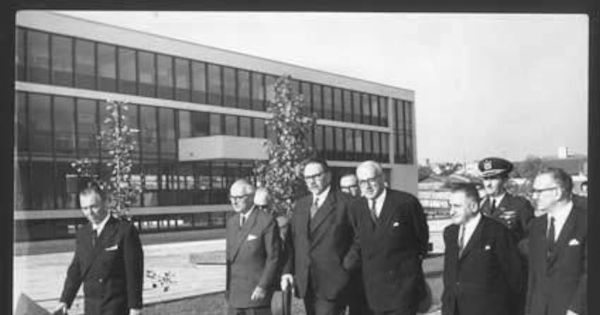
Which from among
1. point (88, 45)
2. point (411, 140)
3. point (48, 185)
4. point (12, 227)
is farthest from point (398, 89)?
point (12, 227)

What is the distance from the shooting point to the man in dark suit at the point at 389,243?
135 inches

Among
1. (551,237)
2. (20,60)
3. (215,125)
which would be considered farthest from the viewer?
(551,237)

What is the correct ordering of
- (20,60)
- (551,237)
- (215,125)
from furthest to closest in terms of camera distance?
(551,237)
(215,125)
(20,60)

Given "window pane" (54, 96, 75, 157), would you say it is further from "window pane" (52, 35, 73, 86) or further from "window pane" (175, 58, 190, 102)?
"window pane" (175, 58, 190, 102)

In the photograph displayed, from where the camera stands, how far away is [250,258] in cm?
345

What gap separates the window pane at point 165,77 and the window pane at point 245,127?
1.23ft

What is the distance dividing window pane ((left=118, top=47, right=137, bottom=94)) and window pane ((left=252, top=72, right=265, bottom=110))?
592mm

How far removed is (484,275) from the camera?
3.40 m

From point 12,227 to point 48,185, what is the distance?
10.3 inches

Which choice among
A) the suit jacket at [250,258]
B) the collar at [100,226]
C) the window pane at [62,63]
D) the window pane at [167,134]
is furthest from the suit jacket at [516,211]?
the window pane at [62,63]

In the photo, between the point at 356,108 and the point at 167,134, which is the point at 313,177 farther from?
the point at 167,134

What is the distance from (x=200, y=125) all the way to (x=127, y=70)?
1.46 feet

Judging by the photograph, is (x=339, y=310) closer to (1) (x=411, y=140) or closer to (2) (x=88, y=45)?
(1) (x=411, y=140)

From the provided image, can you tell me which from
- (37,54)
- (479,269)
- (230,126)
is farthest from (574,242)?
(37,54)
